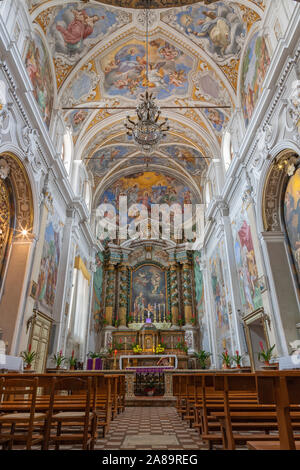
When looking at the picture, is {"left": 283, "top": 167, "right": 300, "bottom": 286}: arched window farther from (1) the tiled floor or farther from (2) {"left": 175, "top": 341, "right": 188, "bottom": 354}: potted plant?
(2) {"left": 175, "top": 341, "right": 188, "bottom": 354}: potted plant

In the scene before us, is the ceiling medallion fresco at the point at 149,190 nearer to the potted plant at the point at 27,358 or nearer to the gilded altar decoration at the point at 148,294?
the gilded altar decoration at the point at 148,294

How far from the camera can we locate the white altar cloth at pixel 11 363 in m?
7.27

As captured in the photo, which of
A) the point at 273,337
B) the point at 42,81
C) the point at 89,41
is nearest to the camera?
the point at 273,337

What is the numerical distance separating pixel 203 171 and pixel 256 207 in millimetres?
9090

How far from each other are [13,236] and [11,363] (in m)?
3.73

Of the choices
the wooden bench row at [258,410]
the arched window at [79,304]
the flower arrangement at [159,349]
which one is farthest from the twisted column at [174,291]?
the wooden bench row at [258,410]

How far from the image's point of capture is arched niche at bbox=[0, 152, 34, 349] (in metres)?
8.40

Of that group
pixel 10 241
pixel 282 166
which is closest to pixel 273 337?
pixel 282 166

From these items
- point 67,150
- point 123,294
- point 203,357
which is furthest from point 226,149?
point 123,294

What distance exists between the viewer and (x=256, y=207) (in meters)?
9.88

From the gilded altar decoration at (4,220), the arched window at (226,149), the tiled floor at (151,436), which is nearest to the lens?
the tiled floor at (151,436)

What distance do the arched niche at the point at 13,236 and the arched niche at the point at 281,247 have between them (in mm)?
7052

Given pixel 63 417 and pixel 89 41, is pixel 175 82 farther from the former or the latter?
pixel 63 417

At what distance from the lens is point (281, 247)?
905cm
